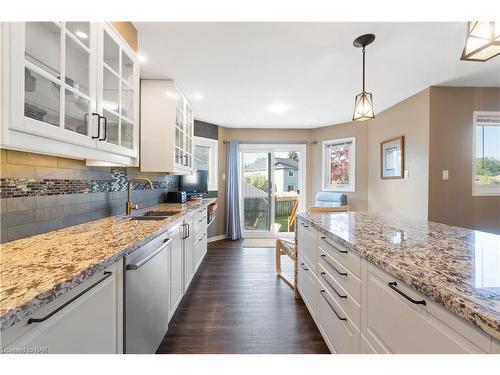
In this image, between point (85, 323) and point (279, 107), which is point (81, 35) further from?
point (279, 107)

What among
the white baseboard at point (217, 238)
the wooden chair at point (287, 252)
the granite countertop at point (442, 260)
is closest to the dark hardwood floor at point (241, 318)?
the wooden chair at point (287, 252)

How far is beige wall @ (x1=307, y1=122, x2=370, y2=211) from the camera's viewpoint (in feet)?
14.0

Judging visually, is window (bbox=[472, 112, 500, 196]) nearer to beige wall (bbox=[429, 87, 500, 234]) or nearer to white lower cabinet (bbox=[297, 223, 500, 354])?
beige wall (bbox=[429, 87, 500, 234])

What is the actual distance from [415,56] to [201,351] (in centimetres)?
313

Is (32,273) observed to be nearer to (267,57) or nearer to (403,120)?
(267,57)

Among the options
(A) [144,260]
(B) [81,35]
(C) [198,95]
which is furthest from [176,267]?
(C) [198,95]

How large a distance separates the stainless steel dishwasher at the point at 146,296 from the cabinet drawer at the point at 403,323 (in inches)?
44.2

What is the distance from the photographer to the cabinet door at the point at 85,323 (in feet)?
2.06

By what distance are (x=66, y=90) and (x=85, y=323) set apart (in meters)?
1.01

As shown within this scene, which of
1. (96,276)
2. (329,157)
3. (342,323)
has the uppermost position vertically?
(329,157)

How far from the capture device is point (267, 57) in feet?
7.01

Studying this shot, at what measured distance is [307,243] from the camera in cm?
189
